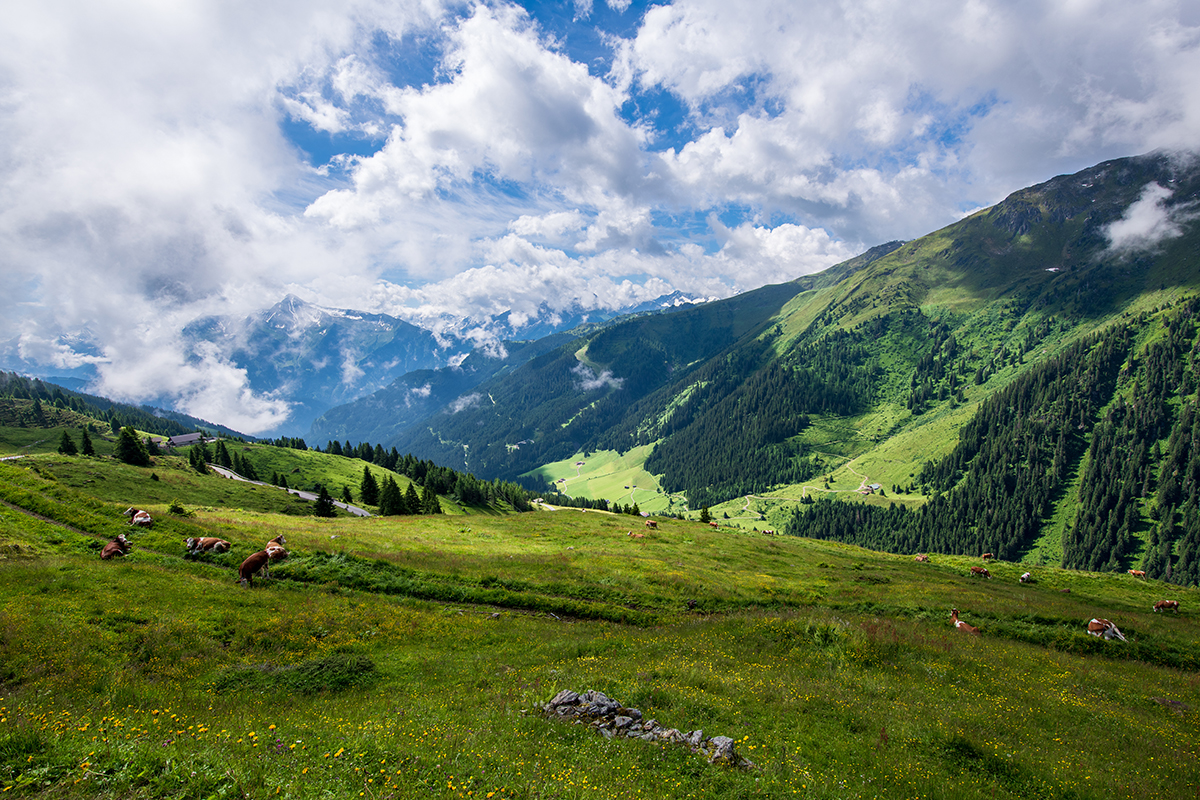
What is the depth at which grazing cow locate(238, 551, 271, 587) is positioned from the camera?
73.8 ft

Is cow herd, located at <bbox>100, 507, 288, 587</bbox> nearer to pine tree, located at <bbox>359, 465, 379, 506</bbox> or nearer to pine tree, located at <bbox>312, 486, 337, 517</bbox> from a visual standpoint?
pine tree, located at <bbox>312, 486, 337, 517</bbox>

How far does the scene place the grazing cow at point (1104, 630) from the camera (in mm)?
28203

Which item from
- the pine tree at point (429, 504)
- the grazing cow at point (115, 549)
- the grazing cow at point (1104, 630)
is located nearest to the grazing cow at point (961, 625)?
the grazing cow at point (1104, 630)

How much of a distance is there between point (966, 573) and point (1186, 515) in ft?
652

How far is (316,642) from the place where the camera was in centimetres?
1777

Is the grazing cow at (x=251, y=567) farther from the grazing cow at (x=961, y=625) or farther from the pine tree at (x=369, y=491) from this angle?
the pine tree at (x=369, y=491)

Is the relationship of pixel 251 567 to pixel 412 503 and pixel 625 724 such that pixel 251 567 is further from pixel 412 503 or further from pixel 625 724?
pixel 412 503

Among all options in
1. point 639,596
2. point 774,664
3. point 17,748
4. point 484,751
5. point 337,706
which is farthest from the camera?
point 639,596

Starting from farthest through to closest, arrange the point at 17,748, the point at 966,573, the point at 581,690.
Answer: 1. the point at 966,573
2. the point at 581,690
3. the point at 17,748

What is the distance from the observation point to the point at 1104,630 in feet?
93.9

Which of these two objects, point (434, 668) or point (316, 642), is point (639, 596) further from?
point (316, 642)

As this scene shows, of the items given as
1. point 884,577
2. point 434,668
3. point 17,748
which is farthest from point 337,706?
point 884,577

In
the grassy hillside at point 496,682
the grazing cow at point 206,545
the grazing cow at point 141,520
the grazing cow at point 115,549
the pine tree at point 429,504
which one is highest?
the grazing cow at point 141,520

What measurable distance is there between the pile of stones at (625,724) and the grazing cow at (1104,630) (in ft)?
106
